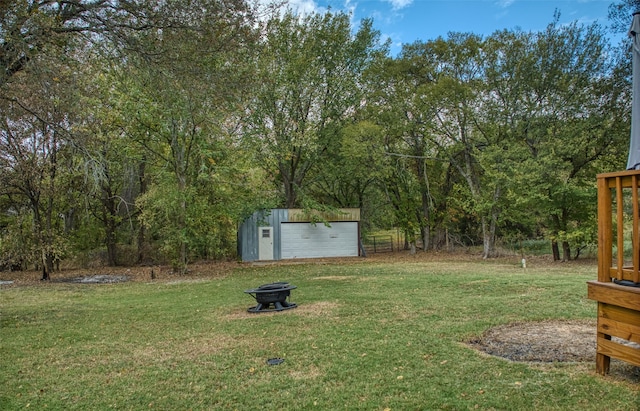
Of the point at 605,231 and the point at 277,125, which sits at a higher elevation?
the point at 277,125

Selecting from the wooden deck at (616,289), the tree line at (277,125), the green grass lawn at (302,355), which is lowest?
the green grass lawn at (302,355)

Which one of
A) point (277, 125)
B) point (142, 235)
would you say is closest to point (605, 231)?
point (277, 125)

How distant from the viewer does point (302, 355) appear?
4762 millimetres

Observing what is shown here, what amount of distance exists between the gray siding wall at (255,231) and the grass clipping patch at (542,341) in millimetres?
14385

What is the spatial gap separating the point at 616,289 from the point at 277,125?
16.1 metres

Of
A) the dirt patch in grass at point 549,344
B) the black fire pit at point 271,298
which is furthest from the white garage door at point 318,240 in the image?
the dirt patch in grass at point 549,344

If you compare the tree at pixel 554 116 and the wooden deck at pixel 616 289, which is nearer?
the wooden deck at pixel 616 289

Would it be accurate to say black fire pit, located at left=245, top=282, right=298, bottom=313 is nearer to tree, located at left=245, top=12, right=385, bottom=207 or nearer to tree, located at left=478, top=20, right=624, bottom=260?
tree, located at left=245, top=12, right=385, bottom=207

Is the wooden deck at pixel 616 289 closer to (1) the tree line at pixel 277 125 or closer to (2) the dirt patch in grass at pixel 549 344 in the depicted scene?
(2) the dirt patch in grass at pixel 549 344

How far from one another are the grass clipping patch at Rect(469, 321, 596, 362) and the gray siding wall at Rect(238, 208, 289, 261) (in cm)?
1439

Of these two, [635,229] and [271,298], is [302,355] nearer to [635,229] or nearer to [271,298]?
[271,298]

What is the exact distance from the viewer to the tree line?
6.40 metres

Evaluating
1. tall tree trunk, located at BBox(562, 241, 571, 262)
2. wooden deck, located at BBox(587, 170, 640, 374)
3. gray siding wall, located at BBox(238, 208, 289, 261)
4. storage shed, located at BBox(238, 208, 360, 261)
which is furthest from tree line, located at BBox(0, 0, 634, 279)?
wooden deck, located at BBox(587, 170, 640, 374)

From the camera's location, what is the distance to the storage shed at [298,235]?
63.4 ft
